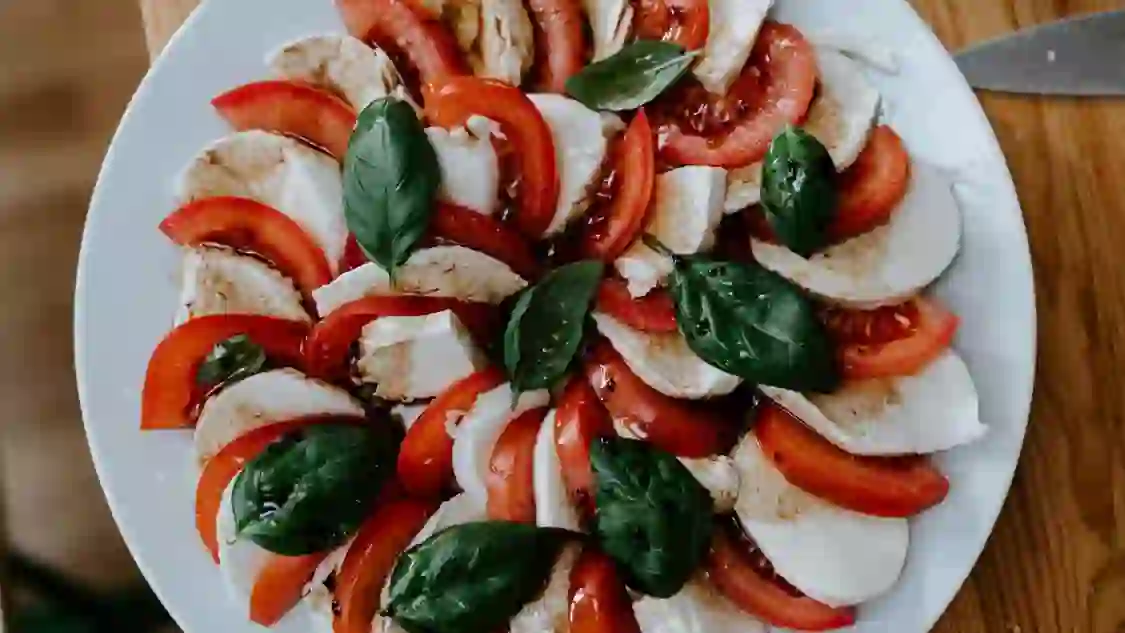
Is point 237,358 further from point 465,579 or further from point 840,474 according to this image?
point 840,474

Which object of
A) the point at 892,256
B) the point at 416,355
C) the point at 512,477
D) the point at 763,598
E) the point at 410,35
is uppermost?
the point at 410,35

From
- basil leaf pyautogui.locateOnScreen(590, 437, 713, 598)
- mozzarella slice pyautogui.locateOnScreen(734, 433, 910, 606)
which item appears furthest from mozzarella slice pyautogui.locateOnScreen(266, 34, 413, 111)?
mozzarella slice pyautogui.locateOnScreen(734, 433, 910, 606)

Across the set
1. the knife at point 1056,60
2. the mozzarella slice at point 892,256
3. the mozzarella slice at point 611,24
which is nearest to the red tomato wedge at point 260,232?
the mozzarella slice at point 611,24

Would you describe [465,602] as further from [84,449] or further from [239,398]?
[84,449]

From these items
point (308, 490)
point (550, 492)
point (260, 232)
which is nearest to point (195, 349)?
point (260, 232)

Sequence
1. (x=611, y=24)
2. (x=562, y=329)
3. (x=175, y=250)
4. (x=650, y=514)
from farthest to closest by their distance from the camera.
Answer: (x=175, y=250) < (x=611, y=24) < (x=562, y=329) < (x=650, y=514)

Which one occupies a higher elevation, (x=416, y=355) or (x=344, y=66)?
(x=344, y=66)

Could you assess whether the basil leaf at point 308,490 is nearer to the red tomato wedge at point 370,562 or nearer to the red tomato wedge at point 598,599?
the red tomato wedge at point 370,562

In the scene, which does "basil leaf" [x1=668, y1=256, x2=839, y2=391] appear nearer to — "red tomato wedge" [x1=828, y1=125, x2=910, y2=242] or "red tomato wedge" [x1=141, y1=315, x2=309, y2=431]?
"red tomato wedge" [x1=828, y1=125, x2=910, y2=242]
